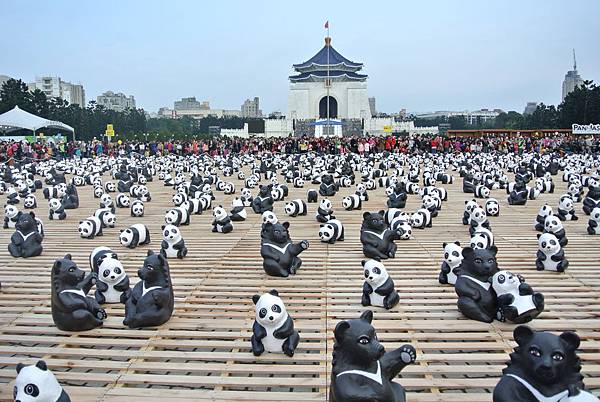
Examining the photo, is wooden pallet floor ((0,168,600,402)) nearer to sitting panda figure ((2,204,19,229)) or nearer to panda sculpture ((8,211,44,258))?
panda sculpture ((8,211,44,258))

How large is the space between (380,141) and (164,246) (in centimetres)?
3391

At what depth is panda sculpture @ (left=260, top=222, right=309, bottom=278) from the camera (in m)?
8.53

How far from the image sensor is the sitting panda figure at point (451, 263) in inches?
311

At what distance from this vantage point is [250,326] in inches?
257

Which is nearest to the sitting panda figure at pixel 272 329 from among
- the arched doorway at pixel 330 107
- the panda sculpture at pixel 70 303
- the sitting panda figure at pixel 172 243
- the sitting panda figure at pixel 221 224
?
the panda sculpture at pixel 70 303

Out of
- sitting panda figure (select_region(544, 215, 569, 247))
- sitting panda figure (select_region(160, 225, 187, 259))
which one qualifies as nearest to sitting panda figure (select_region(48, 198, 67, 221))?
sitting panda figure (select_region(160, 225, 187, 259))

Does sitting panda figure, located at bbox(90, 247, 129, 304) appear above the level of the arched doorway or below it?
below

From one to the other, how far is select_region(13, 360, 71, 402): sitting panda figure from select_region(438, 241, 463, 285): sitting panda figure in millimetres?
5221

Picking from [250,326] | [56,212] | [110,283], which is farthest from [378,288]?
[56,212]

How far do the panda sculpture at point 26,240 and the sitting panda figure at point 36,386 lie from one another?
6.33m

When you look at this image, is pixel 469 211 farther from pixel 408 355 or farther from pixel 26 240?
pixel 408 355

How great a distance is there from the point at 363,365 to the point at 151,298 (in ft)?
9.95

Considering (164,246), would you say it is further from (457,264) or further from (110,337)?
(457,264)

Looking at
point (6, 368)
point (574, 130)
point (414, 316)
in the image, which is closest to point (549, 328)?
point (414, 316)
